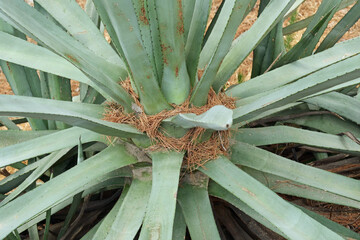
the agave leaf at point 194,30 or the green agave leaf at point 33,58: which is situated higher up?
the green agave leaf at point 33,58

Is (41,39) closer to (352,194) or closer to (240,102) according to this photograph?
(240,102)

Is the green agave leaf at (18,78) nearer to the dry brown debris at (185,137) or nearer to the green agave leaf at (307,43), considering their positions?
the dry brown debris at (185,137)

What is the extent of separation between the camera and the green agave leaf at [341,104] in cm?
95

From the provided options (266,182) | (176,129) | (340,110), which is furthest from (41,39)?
(340,110)

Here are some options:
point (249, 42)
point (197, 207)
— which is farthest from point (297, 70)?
point (197, 207)

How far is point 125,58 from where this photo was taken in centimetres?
76

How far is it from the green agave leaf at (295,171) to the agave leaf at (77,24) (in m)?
0.33

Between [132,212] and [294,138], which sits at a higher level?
[294,138]

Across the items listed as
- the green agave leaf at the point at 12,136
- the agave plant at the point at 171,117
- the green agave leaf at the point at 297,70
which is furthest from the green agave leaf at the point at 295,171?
the green agave leaf at the point at 12,136

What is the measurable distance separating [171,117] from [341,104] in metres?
0.40

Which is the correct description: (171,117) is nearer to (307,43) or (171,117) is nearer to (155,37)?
(155,37)

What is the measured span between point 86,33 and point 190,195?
0.39 m

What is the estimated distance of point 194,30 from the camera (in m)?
0.81

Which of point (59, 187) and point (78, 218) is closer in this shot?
point (59, 187)
